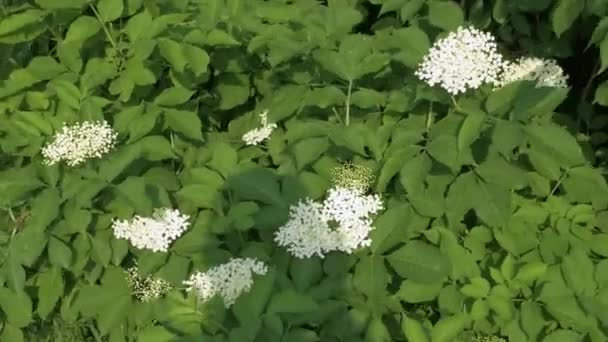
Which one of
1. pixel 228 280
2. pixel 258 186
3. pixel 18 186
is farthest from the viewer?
pixel 18 186

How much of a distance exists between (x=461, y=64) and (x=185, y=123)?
1048mm

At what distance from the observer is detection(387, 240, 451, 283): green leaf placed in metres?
2.59

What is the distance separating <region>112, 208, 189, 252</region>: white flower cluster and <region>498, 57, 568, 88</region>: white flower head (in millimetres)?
1337

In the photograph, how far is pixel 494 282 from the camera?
2754 mm

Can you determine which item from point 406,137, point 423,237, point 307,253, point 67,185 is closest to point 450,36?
point 406,137

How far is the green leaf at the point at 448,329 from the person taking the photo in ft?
8.04

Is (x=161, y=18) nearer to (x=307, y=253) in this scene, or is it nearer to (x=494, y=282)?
(x=307, y=253)

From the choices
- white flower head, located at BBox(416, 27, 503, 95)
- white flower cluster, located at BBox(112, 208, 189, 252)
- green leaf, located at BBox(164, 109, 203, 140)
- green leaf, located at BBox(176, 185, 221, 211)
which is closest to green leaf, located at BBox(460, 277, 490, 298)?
white flower head, located at BBox(416, 27, 503, 95)

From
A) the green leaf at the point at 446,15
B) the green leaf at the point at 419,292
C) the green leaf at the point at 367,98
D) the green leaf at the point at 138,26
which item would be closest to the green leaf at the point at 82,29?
the green leaf at the point at 138,26

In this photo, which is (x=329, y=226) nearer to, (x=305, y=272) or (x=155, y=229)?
(x=305, y=272)

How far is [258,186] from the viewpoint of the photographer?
2.74m

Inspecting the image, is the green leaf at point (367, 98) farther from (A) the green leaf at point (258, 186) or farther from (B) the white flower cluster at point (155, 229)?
(B) the white flower cluster at point (155, 229)

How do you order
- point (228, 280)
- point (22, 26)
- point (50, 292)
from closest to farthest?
point (228, 280) < point (50, 292) < point (22, 26)

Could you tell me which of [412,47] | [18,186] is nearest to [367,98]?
[412,47]
